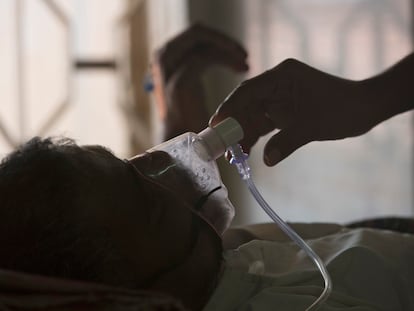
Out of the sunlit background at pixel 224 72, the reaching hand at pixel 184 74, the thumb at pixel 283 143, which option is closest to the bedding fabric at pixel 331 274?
the thumb at pixel 283 143

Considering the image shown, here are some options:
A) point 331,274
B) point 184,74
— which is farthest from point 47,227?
point 184,74

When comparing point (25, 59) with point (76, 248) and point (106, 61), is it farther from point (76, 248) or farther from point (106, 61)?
point (76, 248)

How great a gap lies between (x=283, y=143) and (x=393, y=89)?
0.67 feet

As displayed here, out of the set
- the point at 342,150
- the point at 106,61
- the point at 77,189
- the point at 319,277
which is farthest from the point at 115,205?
the point at 106,61

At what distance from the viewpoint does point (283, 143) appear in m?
0.98

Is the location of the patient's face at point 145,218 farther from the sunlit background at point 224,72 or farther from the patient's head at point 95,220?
the sunlit background at point 224,72

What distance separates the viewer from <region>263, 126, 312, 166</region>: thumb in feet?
3.22

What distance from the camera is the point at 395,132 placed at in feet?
5.95

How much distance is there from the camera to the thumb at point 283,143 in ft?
3.22

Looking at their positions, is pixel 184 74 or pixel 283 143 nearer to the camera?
pixel 283 143

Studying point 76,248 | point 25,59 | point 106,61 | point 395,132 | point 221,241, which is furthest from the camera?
point 106,61

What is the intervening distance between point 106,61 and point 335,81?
1.18 meters

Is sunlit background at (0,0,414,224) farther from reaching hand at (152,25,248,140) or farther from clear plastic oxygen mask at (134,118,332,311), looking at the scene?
clear plastic oxygen mask at (134,118,332,311)

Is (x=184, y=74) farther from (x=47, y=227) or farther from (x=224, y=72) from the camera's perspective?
(x=47, y=227)
